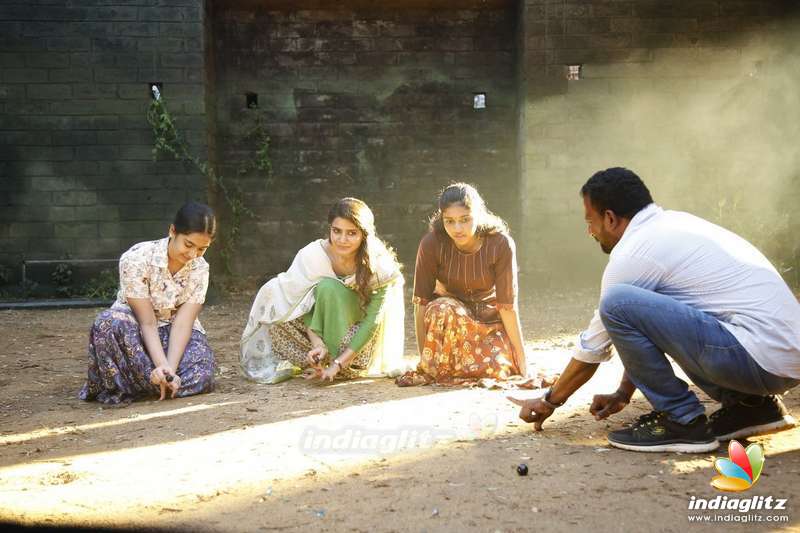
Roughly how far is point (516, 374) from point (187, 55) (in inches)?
215

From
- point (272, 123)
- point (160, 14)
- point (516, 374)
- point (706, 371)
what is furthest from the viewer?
point (272, 123)

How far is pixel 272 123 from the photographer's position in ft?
27.7

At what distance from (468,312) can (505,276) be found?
291 millimetres

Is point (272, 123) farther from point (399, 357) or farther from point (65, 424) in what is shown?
point (65, 424)

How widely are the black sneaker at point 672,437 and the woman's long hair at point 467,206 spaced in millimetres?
1554

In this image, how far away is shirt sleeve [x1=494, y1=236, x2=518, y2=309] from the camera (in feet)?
13.4

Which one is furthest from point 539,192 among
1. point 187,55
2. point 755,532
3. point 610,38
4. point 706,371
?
point 755,532

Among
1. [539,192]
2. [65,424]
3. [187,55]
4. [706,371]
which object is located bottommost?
[65,424]

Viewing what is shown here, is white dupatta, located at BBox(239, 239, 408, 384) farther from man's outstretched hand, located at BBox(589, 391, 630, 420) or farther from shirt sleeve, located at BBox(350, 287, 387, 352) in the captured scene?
man's outstretched hand, located at BBox(589, 391, 630, 420)

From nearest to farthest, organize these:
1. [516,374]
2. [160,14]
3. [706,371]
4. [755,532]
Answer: [755,532], [706,371], [516,374], [160,14]

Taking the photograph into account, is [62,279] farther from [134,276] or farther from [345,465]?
[345,465]

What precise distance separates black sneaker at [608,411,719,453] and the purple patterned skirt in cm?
→ 228

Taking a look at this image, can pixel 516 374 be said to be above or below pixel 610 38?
below

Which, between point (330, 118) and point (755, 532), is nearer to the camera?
point (755, 532)
